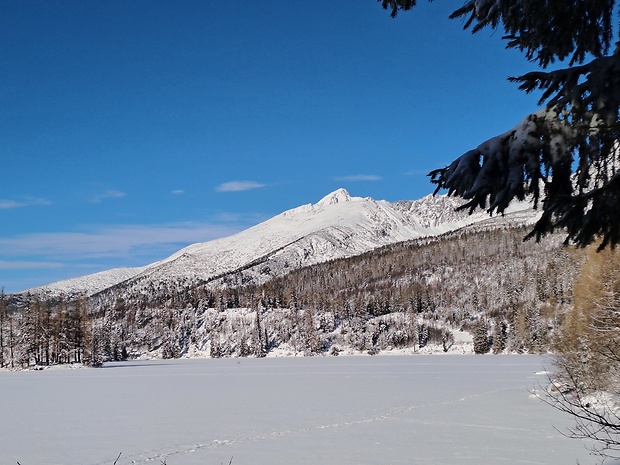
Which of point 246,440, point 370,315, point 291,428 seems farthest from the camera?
point 370,315

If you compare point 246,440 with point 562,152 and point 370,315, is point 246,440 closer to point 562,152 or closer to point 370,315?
point 562,152

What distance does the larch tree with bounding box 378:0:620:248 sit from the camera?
330 cm

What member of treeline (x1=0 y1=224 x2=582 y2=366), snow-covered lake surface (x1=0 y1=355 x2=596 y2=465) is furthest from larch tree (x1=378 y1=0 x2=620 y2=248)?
treeline (x1=0 y1=224 x2=582 y2=366)

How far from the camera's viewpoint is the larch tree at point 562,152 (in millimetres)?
3299

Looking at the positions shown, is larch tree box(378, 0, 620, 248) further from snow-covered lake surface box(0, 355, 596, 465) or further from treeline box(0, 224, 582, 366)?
treeline box(0, 224, 582, 366)

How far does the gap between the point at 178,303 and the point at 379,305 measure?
69.8 m

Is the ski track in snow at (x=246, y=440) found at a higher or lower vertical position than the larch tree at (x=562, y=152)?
lower

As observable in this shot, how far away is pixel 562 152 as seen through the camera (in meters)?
3.31

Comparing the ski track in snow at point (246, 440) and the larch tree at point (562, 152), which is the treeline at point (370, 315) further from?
the larch tree at point (562, 152)

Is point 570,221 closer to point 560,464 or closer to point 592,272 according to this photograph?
point 560,464

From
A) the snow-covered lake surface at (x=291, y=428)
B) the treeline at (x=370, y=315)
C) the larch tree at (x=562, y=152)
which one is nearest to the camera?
the larch tree at (x=562, y=152)

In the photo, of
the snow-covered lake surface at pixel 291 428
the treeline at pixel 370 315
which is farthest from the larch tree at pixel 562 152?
the treeline at pixel 370 315

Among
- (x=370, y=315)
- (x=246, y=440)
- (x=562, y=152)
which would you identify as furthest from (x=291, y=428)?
(x=370, y=315)

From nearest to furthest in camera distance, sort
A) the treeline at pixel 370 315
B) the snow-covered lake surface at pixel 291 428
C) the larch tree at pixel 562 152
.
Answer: the larch tree at pixel 562 152 < the snow-covered lake surface at pixel 291 428 < the treeline at pixel 370 315
